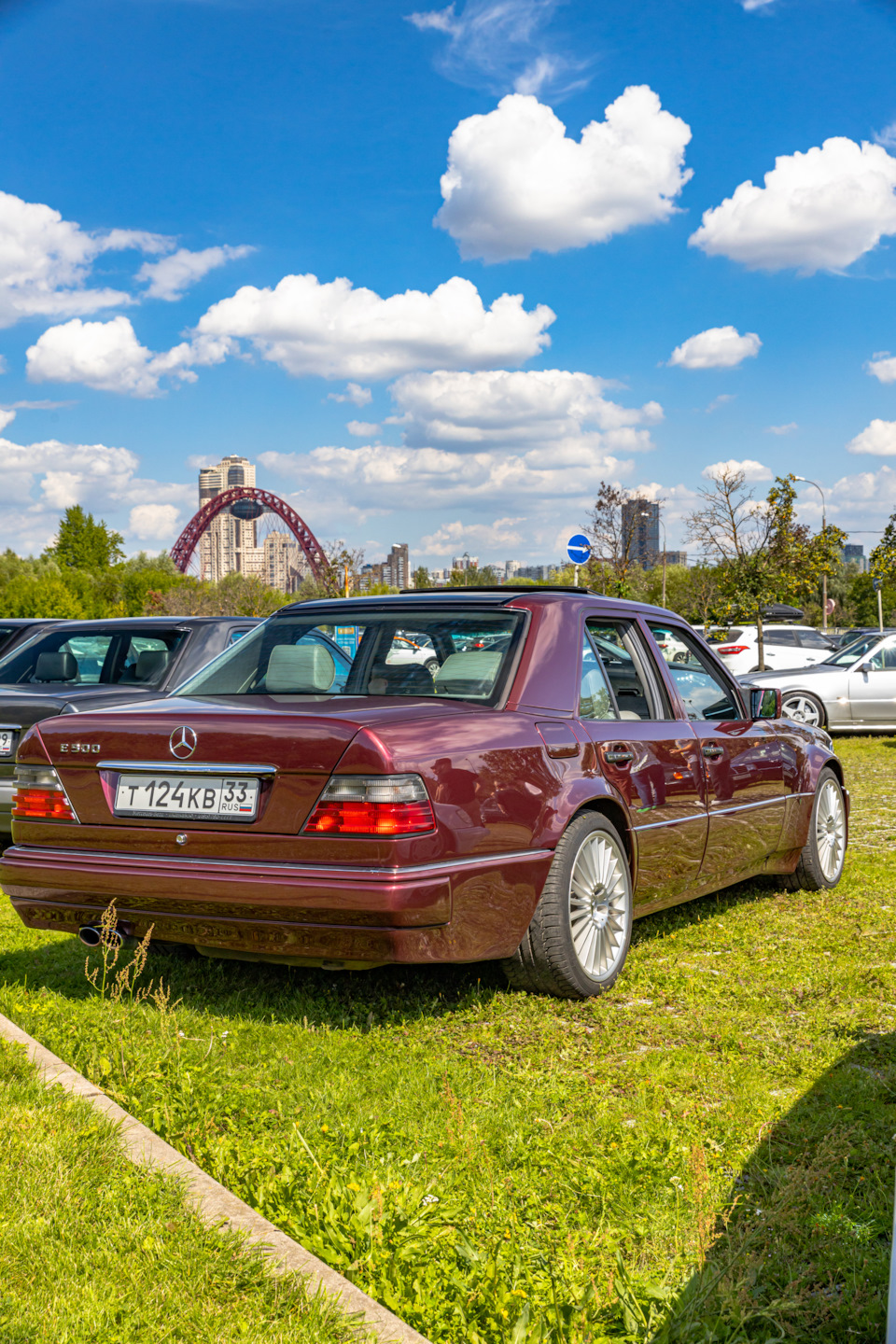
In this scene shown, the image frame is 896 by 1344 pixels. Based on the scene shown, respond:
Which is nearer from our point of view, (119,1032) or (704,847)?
(119,1032)

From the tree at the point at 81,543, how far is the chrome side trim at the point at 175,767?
112m

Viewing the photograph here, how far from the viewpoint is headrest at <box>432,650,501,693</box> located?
4441 mm

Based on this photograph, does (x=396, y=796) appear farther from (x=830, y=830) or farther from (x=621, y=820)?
(x=830, y=830)

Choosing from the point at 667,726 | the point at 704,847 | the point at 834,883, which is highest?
the point at 667,726

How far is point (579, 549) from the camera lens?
16.4m

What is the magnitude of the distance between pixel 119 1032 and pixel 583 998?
5.50ft

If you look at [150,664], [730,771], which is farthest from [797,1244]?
[150,664]

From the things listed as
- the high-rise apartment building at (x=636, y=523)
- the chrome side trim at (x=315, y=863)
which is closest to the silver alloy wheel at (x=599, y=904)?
the chrome side trim at (x=315, y=863)

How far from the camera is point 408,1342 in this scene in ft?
7.36

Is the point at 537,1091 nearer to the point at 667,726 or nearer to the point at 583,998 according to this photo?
the point at 583,998

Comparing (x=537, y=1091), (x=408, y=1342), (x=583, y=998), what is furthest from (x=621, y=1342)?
(x=583, y=998)

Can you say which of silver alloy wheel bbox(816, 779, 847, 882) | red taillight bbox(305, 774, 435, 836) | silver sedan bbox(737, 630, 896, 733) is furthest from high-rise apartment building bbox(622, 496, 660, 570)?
red taillight bbox(305, 774, 435, 836)

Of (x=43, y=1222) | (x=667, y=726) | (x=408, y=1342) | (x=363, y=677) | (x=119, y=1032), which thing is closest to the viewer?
(x=408, y=1342)

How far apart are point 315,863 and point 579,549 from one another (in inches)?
515
